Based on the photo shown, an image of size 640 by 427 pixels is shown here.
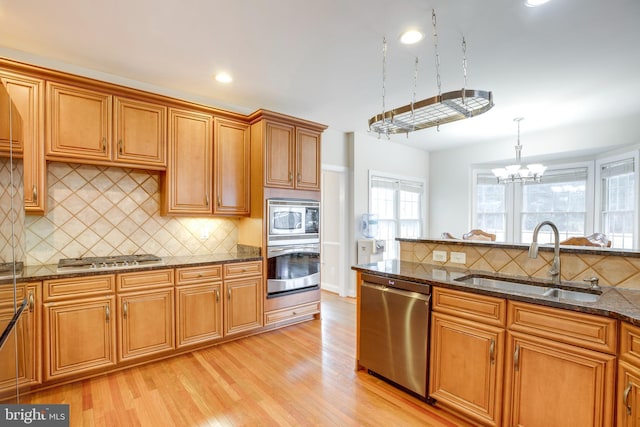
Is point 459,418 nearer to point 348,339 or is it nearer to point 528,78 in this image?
point 348,339

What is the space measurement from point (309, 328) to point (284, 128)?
2.40 metres

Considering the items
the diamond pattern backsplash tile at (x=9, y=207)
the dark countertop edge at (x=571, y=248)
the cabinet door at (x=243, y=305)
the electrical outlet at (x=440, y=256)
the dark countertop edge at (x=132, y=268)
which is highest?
the diamond pattern backsplash tile at (x=9, y=207)

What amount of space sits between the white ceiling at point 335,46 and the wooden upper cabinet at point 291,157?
1.34ft

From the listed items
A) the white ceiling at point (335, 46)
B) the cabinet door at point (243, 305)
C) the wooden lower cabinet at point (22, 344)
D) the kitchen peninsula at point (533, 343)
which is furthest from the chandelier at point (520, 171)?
the wooden lower cabinet at point (22, 344)

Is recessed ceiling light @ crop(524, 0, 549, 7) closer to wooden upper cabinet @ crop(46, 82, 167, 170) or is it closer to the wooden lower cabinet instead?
wooden upper cabinet @ crop(46, 82, 167, 170)

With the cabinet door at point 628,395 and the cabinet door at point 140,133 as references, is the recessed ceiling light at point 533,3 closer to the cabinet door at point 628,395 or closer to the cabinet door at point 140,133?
the cabinet door at point 628,395

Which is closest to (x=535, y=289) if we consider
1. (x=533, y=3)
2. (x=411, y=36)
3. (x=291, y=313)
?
(x=533, y=3)

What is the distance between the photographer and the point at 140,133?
2.88 m

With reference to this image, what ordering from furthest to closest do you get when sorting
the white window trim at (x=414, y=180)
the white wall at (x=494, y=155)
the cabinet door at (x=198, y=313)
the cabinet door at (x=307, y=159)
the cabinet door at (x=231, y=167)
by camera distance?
the white window trim at (x=414, y=180) < the white wall at (x=494, y=155) < the cabinet door at (x=307, y=159) < the cabinet door at (x=231, y=167) < the cabinet door at (x=198, y=313)

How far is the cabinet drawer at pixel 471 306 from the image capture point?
5.85ft

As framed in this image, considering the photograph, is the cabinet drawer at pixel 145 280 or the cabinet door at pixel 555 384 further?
the cabinet drawer at pixel 145 280

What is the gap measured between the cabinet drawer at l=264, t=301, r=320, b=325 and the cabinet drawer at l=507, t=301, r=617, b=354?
8.10 ft

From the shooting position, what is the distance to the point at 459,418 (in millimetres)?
1988

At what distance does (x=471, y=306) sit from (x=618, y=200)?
440 cm
